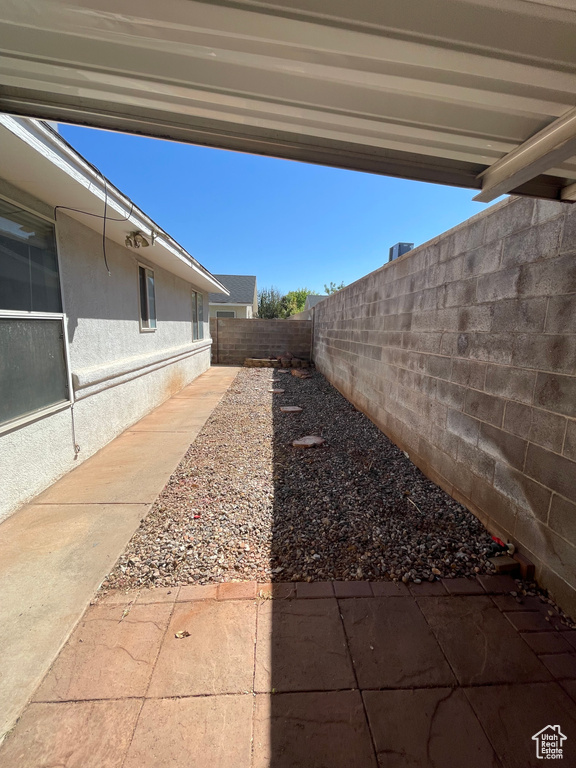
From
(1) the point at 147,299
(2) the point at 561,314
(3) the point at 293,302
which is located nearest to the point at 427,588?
(2) the point at 561,314

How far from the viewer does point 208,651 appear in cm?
151

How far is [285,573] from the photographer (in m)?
2.01

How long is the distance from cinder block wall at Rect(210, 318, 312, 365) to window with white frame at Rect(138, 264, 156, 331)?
20.4 feet

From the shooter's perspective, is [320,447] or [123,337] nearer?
[320,447]

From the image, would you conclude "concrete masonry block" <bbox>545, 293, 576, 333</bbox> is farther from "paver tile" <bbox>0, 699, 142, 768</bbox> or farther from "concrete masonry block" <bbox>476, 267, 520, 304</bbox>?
"paver tile" <bbox>0, 699, 142, 768</bbox>

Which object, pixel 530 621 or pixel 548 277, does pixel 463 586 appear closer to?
pixel 530 621

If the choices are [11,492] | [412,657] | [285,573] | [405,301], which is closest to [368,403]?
[405,301]

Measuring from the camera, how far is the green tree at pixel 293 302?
3113 centimetres

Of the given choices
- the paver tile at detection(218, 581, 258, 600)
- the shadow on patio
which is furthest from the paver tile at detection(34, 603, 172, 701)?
the paver tile at detection(218, 581, 258, 600)

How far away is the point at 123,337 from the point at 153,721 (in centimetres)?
445

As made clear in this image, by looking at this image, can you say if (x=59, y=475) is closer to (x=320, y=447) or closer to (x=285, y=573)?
(x=285, y=573)

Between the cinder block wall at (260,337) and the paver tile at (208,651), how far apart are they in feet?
35.4

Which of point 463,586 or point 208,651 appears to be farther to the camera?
point 463,586

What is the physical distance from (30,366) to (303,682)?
3.03 metres
